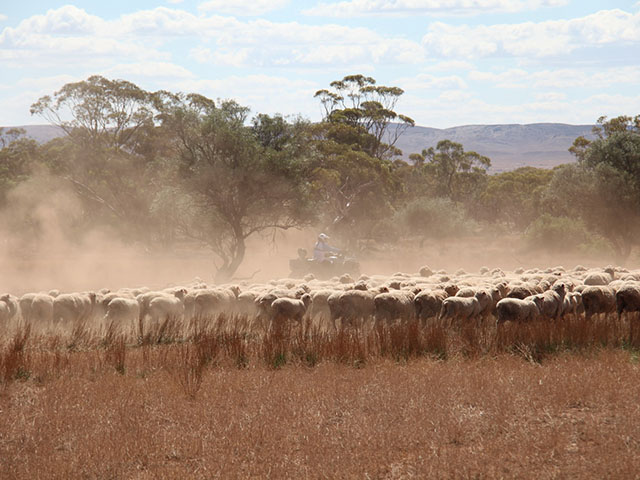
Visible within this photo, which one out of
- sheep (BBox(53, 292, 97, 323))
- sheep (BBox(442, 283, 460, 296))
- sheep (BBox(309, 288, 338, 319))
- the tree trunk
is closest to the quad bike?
the tree trunk

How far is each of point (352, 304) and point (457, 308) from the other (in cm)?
212

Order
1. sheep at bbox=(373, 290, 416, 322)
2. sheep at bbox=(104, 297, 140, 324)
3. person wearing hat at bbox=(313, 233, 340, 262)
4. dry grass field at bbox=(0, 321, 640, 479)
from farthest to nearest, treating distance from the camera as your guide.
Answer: person wearing hat at bbox=(313, 233, 340, 262) → sheep at bbox=(104, 297, 140, 324) → sheep at bbox=(373, 290, 416, 322) → dry grass field at bbox=(0, 321, 640, 479)

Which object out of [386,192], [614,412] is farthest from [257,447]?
[386,192]

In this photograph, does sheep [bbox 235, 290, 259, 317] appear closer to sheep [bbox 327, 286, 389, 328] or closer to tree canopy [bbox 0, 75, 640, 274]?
sheep [bbox 327, 286, 389, 328]

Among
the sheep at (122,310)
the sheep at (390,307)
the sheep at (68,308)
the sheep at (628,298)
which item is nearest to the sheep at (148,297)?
the sheep at (122,310)

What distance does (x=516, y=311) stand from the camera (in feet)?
37.7

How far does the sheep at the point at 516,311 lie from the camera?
11.5 meters

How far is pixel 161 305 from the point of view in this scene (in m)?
13.6

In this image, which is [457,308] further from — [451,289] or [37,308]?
[37,308]

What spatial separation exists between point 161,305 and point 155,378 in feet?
16.5

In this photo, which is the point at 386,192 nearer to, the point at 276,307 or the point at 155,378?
the point at 276,307

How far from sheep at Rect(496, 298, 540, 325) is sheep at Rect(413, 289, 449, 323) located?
1381 mm

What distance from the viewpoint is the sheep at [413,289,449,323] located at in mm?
12586

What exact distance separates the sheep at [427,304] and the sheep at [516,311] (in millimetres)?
1381
